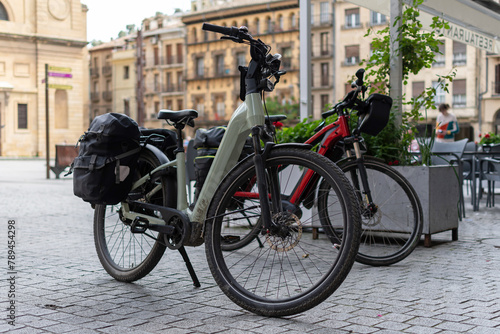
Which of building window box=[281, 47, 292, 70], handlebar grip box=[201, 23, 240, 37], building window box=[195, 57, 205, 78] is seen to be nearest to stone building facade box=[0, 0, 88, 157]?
building window box=[195, 57, 205, 78]

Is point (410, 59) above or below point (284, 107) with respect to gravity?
below

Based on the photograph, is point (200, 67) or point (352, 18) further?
point (200, 67)

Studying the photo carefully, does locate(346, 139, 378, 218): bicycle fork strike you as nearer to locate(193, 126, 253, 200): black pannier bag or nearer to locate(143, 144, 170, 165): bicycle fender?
locate(193, 126, 253, 200): black pannier bag

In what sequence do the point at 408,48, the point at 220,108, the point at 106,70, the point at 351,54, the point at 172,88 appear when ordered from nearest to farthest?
the point at 408,48
the point at 351,54
the point at 220,108
the point at 172,88
the point at 106,70

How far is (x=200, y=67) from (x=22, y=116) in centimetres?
1941

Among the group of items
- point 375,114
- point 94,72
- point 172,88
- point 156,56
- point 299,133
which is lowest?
point 299,133

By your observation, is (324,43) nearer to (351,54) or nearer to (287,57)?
(351,54)

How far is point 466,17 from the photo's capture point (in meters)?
9.86

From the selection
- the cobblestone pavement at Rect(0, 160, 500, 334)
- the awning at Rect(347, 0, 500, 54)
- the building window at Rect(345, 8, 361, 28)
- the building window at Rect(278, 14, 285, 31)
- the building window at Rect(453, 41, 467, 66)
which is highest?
the building window at Rect(278, 14, 285, 31)

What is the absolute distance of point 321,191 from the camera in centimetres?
390

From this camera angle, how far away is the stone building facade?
57.0 meters

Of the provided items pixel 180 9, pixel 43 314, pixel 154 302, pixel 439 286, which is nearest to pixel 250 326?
pixel 154 302

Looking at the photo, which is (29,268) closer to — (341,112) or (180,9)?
(341,112)

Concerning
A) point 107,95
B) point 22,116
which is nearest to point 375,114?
point 22,116
